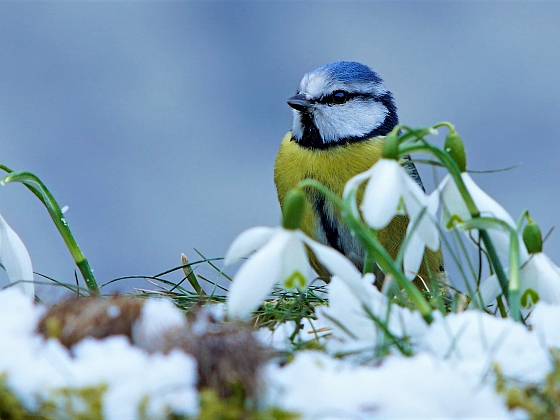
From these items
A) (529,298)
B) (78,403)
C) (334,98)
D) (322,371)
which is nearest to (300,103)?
(334,98)

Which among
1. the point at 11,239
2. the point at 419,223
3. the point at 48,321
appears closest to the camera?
the point at 48,321

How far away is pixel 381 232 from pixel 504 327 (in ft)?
4.70

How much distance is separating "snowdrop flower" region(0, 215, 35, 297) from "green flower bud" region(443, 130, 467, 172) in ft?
2.86

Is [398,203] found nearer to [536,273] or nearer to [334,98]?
[536,273]

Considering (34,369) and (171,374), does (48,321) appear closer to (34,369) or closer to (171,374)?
(34,369)

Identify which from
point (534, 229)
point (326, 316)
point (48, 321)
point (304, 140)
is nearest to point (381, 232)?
point (304, 140)

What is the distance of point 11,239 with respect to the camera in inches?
60.7

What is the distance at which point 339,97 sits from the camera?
2771mm

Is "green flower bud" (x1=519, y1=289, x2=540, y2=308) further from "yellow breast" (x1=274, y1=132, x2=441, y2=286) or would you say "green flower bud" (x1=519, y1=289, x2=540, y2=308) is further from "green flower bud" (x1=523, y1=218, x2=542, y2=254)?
"yellow breast" (x1=274, y1=132, x2=441, y2=286)

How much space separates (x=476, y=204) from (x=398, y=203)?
14 cm

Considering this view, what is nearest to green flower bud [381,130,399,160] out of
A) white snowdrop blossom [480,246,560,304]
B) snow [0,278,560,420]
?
snow [0,278,560,420]

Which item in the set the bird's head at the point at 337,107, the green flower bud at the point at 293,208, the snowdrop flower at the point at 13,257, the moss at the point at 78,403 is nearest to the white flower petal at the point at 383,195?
the green flower bud at the point at 293,208

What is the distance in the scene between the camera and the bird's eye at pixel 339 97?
2766mm

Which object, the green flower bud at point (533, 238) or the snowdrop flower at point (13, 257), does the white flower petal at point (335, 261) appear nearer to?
the green flower bud at point (533, 238)
